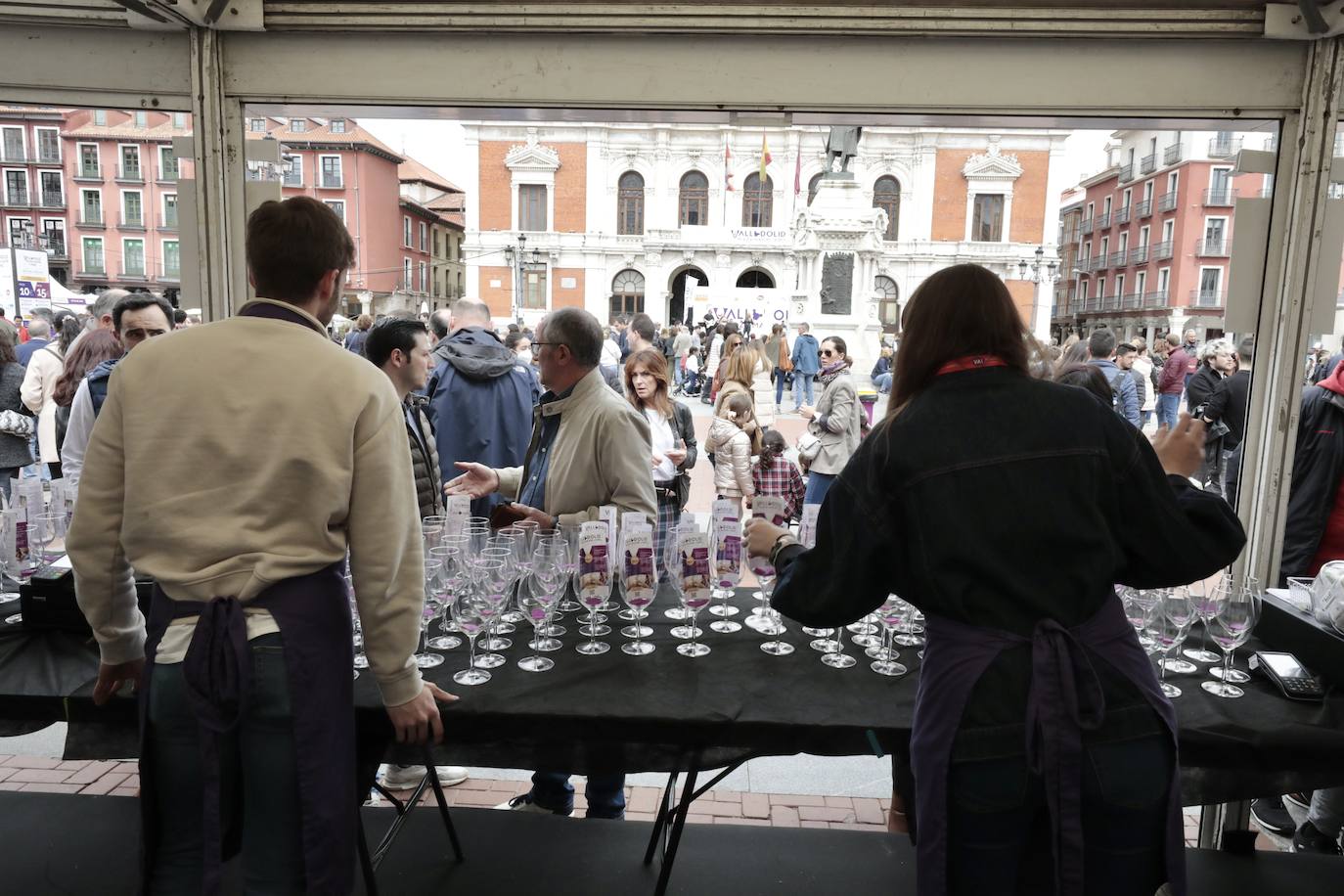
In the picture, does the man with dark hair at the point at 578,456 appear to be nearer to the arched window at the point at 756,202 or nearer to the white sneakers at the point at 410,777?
the white sneakers at the point at 410,777

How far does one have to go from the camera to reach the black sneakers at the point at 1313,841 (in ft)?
8.70

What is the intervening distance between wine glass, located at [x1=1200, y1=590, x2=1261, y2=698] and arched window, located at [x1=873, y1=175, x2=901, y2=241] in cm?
4255

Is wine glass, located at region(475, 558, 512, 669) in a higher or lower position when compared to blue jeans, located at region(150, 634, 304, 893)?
higher

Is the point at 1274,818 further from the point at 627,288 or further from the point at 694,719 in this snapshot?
the point at 627,288

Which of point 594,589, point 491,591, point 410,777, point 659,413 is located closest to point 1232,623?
point 594,589

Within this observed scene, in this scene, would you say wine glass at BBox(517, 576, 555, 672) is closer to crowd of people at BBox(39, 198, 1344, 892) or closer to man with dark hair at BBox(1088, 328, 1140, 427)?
crowd of people at BBox(39, 198, 1344, 892)

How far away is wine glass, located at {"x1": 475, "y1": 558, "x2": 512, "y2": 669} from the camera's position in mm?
2090

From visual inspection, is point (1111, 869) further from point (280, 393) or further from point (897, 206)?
point (897, 206)

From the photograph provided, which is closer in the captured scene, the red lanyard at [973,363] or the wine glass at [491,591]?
the red lanyard at [973,363]

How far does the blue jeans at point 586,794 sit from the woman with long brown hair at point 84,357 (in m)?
3.60

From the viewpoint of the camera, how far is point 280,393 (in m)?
1.57

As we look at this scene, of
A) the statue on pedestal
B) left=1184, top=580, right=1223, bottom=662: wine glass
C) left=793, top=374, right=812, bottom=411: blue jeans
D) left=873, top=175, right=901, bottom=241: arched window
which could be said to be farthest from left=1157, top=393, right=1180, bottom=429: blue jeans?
left=873, top=175, right=901, bottom=241: arched window

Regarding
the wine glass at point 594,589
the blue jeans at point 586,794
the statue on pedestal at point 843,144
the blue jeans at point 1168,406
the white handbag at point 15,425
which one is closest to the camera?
the wine glass at point 594,589

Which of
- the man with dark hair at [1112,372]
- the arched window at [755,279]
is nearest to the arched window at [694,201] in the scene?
the arched window at [755,279]
